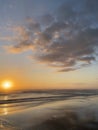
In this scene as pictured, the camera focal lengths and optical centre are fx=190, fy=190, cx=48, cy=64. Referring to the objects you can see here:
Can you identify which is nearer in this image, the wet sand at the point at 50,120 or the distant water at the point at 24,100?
the wet sand at the point at 50,120

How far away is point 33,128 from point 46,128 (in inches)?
40.9

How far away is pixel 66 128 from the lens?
15.4 metres

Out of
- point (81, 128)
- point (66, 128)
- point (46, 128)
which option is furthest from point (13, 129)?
point (81, 128)

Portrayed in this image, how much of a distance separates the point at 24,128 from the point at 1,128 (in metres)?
1.95

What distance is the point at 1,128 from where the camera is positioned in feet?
50.5

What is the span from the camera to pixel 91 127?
15602 millimetres

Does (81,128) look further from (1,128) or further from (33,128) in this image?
(1,128)

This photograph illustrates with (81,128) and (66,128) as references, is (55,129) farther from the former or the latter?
(81,128)

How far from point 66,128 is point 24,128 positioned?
11.1 feet

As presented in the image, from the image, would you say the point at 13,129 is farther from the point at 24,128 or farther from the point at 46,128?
the point at 46,128

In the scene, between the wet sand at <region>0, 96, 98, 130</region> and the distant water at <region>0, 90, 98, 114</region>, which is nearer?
the wet sand at <region>0, 96, 98, 130</region>

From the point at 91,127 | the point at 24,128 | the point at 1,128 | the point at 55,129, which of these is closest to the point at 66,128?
the point at 55,129

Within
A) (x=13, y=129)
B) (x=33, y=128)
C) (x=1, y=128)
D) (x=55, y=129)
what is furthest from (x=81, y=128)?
(x=1, y=128)

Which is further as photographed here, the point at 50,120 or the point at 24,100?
the point at 24,100
